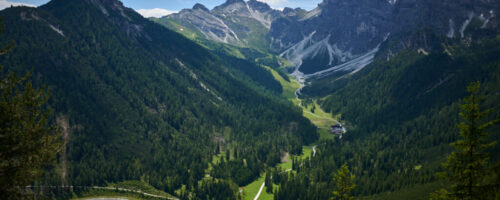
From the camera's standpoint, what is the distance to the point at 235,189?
15175 centimetres

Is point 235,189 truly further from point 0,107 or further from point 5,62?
point 5,62

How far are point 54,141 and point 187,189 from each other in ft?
414

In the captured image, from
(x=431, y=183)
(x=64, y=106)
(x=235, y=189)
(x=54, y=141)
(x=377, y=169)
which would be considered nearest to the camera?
(x=54, y=141)

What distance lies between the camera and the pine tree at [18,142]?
31250 millimetres

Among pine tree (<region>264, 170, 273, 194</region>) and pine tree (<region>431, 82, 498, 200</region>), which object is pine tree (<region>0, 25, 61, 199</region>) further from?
pine tree (<region>264, 170, 273, 194</region>)

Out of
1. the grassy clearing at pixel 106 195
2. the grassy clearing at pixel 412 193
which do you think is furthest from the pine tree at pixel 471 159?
the grassy clearing at pixel 106 195

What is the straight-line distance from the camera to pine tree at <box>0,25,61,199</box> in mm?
31250

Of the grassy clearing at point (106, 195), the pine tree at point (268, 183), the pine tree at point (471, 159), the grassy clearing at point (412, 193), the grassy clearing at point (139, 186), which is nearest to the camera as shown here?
the pine tree at point (471, 159)

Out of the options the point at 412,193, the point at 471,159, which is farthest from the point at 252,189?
the point at 471,159

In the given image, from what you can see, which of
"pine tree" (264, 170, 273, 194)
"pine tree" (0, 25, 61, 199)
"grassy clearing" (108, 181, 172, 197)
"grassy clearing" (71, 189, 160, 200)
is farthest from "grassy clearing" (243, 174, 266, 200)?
"pine tree" (0, 25, 61, 199)

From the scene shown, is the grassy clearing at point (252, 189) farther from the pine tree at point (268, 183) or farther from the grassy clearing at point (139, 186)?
the grassy clearing at point (139, 186)

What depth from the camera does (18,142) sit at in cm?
3228

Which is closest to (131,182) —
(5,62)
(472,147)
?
(5,62)

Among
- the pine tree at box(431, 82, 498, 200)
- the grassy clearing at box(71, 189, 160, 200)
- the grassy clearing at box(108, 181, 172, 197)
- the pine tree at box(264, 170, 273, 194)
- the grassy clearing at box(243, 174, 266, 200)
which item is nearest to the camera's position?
the pine tree at box(431, 82, 498, 200)
